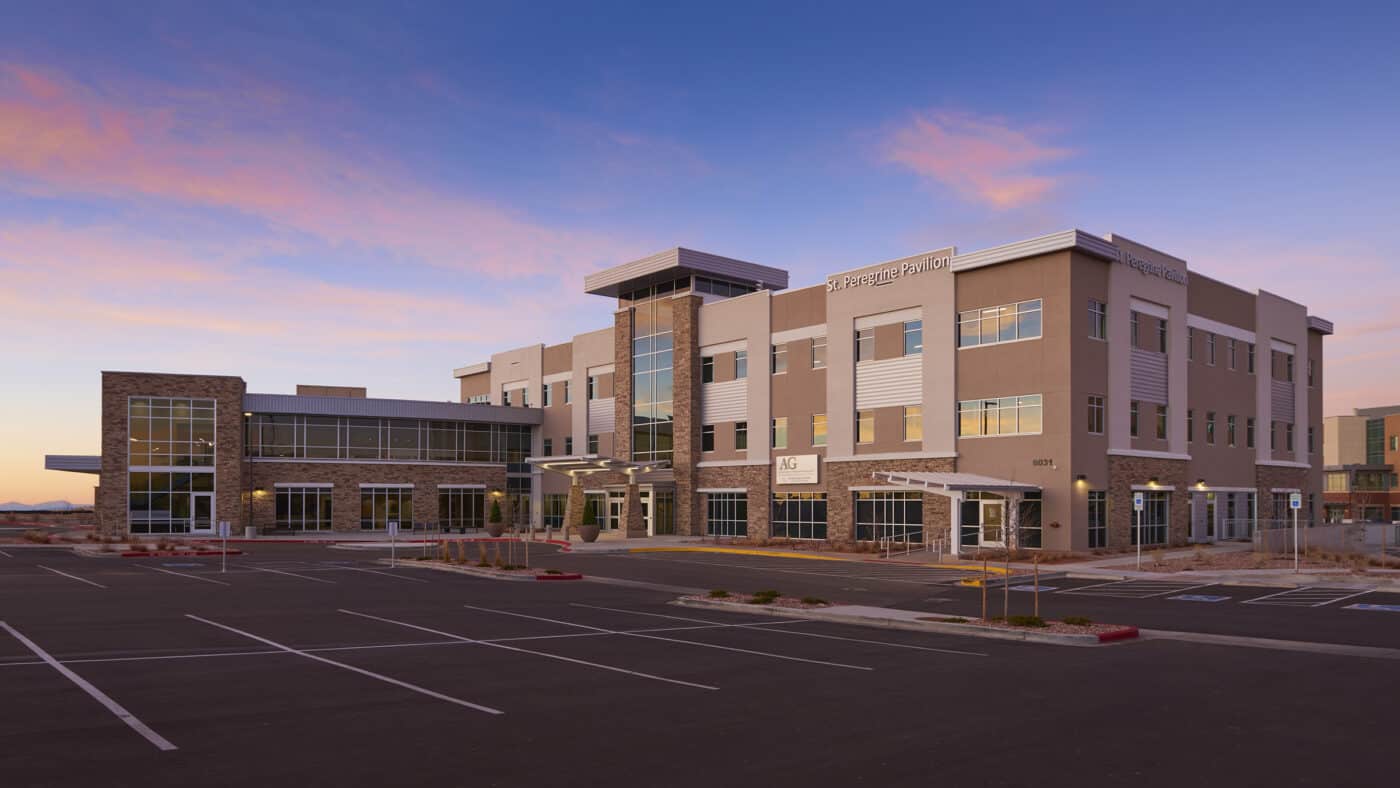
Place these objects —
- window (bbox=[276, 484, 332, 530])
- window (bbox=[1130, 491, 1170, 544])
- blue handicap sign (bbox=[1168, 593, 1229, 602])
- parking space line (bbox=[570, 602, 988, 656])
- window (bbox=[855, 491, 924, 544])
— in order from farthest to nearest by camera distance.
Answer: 1. window (bbox=[276, 484, 332, 530])
2. window (bbox=[855, 491, 924, 544])
3. window (bbox=[1130, 491, 1170, 544])
4. blue handicap sign (bbox=[1168, 593, 1229, 602])
5. parking space line (bbox=[570, 602, 988, 656])

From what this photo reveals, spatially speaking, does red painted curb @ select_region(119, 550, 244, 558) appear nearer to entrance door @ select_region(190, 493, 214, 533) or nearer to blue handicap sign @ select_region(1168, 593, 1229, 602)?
entrance door @ select_region(190, 493, 214, 533)

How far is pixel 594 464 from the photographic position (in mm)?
62875

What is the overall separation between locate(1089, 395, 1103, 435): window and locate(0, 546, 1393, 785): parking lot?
83.5 ft

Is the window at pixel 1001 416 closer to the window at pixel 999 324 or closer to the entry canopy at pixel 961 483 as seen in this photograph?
the entry canopy at pixel 961 483

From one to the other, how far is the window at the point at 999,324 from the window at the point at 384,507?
4129cm

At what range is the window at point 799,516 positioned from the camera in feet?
174

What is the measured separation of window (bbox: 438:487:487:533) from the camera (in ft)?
239

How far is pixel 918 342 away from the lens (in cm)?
4800

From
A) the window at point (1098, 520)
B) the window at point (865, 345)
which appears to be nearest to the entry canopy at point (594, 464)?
the window at point (865, 345)

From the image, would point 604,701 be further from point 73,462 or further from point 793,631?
point 73,462

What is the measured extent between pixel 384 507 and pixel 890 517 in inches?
1468

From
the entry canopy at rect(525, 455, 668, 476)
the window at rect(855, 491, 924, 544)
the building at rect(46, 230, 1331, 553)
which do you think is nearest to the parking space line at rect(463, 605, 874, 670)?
the building at rect(46, 230, 1331, 553)

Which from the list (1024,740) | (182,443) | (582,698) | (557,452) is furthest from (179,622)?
(557,452)

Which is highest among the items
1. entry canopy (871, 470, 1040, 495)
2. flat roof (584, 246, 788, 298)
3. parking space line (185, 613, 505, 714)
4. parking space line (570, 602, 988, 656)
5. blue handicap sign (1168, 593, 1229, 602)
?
flat roof (584, 246, 788, 298)
